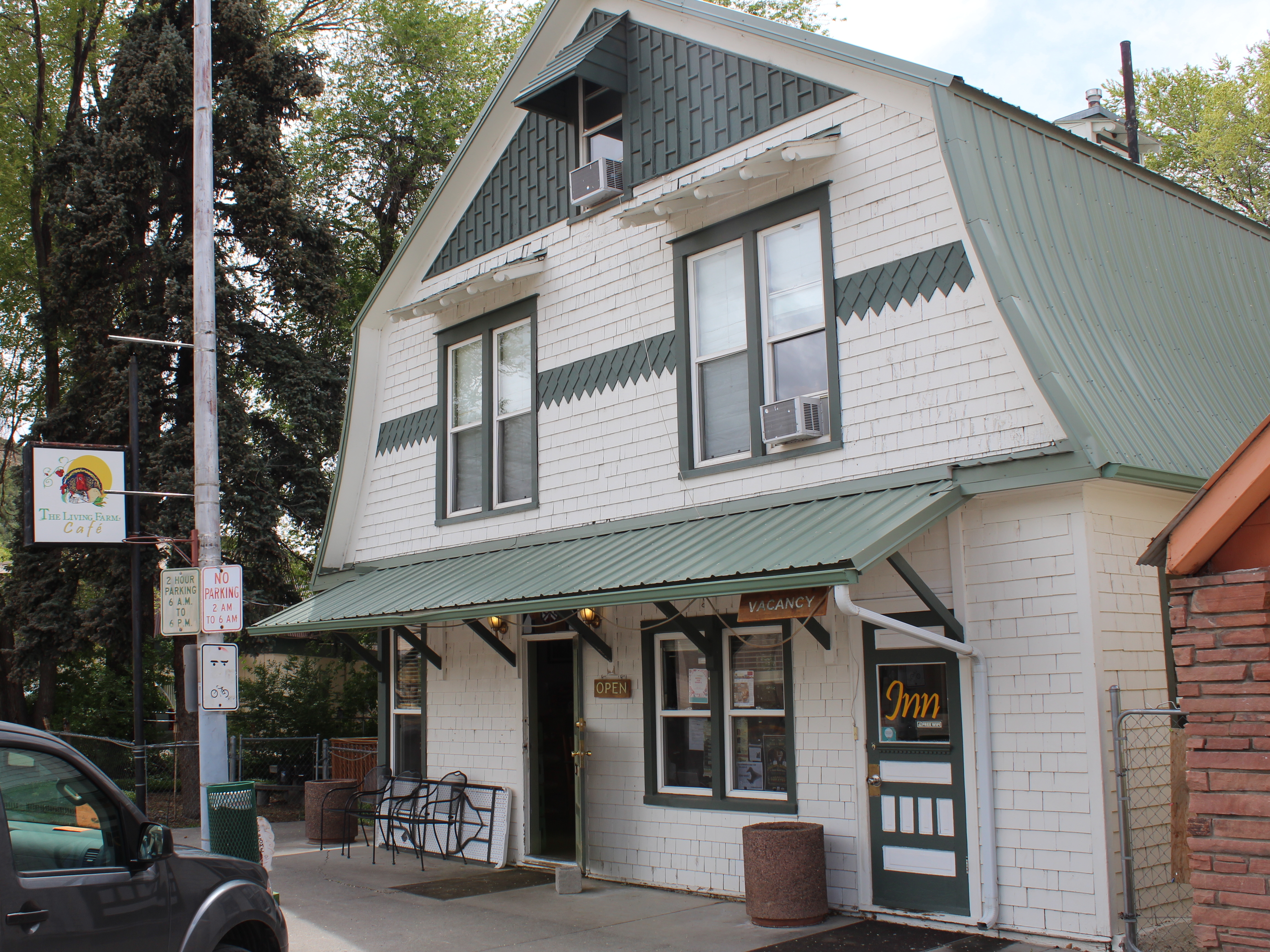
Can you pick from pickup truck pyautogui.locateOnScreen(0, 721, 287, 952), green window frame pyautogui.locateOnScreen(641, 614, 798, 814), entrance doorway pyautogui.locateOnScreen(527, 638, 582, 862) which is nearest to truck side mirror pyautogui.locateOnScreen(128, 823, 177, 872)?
pickup truck pyautogui.locateOnScreen(0, 721, 287, 952)

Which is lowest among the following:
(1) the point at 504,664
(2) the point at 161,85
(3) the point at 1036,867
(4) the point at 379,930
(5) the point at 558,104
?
(4) the point at 379,930

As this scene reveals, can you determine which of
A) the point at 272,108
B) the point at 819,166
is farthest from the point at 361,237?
the point at 819,166

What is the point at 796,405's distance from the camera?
30.2 ft

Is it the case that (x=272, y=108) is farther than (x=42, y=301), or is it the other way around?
(x=42, y=301)

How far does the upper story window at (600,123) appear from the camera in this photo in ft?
37.4

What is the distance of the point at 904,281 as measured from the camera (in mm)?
8750

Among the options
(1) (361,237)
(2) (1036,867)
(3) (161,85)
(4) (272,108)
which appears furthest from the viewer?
(1) (361,237)

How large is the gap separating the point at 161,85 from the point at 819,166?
14059 mm

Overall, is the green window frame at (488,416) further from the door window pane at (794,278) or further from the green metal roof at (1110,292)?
the green metal roof at (1110,292)

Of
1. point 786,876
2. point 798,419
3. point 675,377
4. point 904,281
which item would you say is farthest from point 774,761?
point 904,281

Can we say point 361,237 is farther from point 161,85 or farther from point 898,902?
point 898,902

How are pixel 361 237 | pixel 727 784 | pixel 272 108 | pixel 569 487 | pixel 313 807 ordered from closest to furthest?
1. pixel 727 784
2. pixel 569 487
3. pixel 313 807
4. pixel 272 108
5. pixel 361 237

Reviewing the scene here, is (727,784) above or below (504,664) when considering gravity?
below

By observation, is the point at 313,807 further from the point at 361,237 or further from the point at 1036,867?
the point at 361,237
